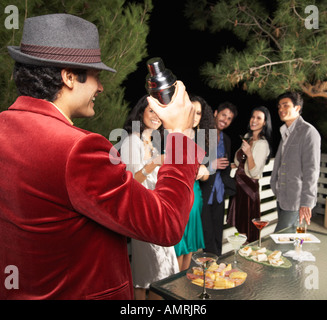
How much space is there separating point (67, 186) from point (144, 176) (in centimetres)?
151

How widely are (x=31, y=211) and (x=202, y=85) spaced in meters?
4.27

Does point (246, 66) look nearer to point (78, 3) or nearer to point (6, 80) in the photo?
point (78, 3)

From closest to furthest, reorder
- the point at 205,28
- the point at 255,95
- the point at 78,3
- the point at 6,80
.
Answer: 1. the point at 6,80
2. the point at 78,3
3. the point at 205,28
4. the point at 255,95

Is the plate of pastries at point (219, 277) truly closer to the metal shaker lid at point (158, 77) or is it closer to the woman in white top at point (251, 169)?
the metal shaker lid at point (158, 77)

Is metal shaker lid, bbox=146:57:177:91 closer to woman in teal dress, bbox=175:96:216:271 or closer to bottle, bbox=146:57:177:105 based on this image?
bottle, bbox=146:57:177:105

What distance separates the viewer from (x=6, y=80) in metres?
1.86

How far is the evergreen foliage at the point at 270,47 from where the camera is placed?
337 cm

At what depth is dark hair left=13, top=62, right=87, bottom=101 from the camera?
0.73 m

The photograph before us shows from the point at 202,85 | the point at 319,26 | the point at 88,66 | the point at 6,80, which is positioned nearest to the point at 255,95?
the point at 202,85

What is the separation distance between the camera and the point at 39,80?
2.40 feet

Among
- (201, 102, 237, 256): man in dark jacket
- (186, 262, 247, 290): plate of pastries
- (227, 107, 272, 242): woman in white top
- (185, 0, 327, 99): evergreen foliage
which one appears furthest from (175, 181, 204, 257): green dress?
(185, 0, 327, 99): evergreen foliage

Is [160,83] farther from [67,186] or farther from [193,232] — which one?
[193,232]

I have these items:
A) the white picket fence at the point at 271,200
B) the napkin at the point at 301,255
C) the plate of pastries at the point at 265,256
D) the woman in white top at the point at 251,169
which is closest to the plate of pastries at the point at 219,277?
the plate of pastries at the point at 265,256
